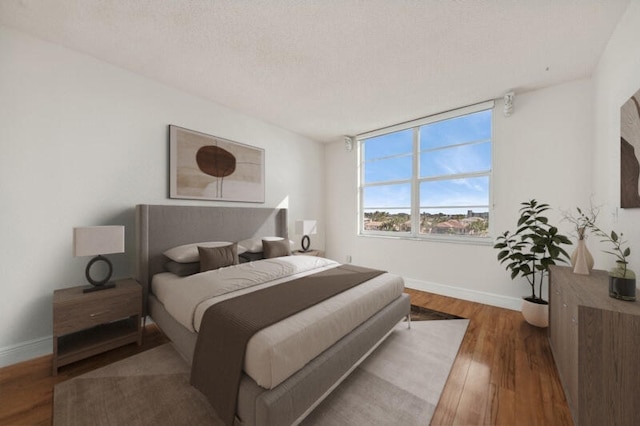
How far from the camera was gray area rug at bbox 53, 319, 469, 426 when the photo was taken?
1.46m

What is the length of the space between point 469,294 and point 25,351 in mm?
4834

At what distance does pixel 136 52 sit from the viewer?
2.27 m

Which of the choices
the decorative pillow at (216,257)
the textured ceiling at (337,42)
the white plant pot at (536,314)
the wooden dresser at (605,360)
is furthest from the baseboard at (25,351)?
the white plant pot at (536,314)

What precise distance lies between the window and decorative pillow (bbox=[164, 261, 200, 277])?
3065 mm

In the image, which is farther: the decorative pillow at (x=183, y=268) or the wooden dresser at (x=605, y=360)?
the decorative pillow at (x=183, y=268)

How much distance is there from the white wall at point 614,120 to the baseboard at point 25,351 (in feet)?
15.2

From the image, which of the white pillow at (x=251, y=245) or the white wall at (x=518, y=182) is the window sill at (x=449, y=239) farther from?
the white pillow at (x=251, y=245)

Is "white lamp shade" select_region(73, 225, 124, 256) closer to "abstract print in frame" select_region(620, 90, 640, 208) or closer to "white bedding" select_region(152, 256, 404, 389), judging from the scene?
"white bedding" select_region(152, 256, 404, 389)

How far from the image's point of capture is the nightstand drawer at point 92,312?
1843mm

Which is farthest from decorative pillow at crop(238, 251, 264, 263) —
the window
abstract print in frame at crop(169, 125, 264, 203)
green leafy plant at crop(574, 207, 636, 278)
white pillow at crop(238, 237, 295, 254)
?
green leafy plant at crop(574, 207, 636, 278)

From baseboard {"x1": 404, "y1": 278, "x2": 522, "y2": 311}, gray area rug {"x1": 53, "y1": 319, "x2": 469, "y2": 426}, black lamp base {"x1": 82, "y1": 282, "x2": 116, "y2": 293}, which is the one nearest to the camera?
gray area rug {"x1": 53, "y1": 319, "x2": 469, "y2": 426}

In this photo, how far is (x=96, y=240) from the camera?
6.63 feet

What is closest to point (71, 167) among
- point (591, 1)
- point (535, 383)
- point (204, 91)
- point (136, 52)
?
point (136, 52)

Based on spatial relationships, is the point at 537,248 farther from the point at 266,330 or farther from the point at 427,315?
the point at 266,330
